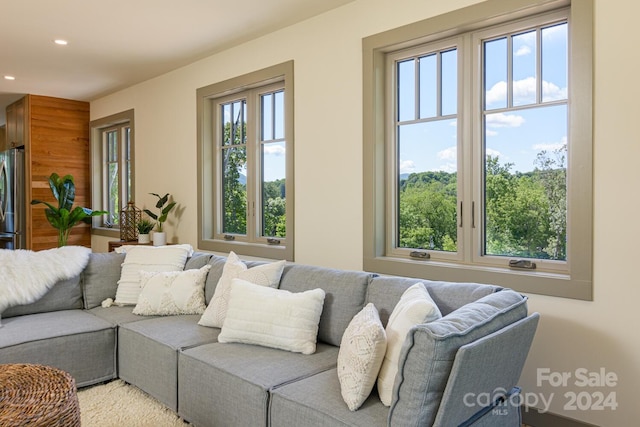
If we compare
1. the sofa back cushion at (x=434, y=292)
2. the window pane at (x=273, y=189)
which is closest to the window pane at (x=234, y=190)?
the window pane at (x=273, y=189)

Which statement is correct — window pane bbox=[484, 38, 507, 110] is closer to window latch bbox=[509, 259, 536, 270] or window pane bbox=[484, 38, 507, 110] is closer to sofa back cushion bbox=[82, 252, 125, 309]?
window latch bbox=[509, 259, 536, 270]

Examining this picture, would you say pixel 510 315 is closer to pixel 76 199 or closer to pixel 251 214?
pixel 251 214

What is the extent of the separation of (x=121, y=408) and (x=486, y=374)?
207cm

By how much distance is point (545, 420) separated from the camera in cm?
249

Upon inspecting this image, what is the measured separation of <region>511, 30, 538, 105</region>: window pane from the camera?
2.63 metres

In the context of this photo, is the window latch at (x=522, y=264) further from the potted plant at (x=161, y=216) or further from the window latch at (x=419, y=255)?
the potted plant at (x=161, y=216)

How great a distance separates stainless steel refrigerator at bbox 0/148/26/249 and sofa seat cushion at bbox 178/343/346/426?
483 cm

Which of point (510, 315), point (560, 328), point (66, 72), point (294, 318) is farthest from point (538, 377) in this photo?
point (66, 72)

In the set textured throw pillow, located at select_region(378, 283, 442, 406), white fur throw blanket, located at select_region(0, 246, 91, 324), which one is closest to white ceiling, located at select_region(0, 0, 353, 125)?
white fur throw blanket, located at select_region(0, 246, 91, 324)

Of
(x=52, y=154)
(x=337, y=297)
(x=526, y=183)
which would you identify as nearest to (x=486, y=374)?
(x=337, y=297)

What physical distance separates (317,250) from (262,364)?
4.83 feet

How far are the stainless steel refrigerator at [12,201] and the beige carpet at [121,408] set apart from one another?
161 inches

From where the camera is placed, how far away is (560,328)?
2.42 meters

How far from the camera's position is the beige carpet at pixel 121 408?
2541 millimetres
